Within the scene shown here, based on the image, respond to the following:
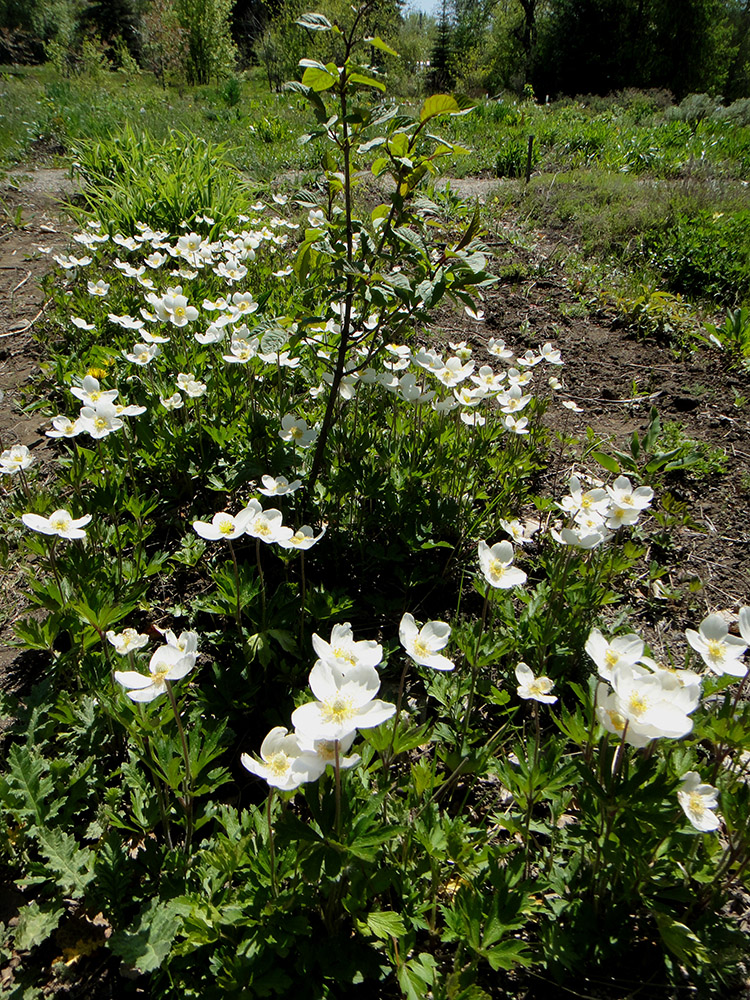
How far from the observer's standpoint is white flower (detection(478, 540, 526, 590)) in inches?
78.9

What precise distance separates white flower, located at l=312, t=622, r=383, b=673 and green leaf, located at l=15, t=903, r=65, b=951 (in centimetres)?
104

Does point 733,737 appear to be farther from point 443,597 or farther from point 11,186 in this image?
point 11,186

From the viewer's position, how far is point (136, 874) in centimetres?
176

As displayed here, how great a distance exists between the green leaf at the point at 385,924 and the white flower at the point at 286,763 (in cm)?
41

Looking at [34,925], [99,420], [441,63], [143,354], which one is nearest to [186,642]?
[34,925]

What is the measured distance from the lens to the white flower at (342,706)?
131 centimetres

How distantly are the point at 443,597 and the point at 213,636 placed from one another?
3.48 ft

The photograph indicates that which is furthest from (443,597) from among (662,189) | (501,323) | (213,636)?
(662,189)

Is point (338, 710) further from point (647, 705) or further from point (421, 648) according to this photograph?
point (647, 705)

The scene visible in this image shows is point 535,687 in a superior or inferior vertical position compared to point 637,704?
inferior

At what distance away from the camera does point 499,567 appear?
205 cm

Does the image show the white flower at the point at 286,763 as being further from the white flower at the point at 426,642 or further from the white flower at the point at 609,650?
the white flower at the point at 609,650

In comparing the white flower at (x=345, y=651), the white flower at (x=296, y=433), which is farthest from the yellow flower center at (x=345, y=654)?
the white flower at (x=296, y=433)

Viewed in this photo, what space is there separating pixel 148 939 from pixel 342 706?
32.1 inches
